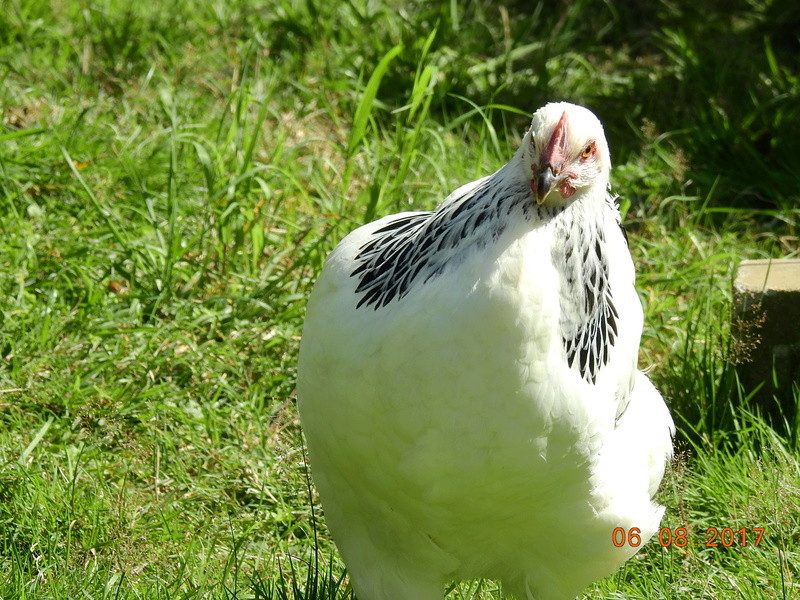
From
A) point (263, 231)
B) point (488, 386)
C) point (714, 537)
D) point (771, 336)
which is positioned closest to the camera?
point (488, 386)

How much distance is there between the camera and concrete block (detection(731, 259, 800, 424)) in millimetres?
3754

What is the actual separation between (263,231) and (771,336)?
208 centimetres

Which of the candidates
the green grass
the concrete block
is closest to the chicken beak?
the green grass

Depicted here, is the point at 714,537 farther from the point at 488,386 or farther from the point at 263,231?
the point at 263,231

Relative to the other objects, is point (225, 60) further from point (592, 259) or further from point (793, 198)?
point (592, 259)

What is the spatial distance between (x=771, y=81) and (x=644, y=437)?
12.4 feet

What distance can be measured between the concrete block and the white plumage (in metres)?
1.08

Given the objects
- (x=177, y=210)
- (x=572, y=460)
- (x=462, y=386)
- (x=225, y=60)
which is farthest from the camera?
(x=225, y=60)

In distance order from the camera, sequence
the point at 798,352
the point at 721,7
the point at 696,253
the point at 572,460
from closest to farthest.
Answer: the point at 572,460
the point at 798,352
the point at 696,253
the point at 721,7

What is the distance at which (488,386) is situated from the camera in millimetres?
2273

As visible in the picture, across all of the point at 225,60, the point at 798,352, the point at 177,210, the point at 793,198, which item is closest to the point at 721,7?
the point at 793,198

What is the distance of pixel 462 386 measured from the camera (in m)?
2.28

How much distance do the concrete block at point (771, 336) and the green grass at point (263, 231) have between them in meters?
0.14

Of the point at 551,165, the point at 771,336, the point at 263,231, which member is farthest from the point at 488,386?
the point at 263,231
